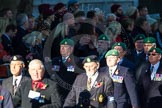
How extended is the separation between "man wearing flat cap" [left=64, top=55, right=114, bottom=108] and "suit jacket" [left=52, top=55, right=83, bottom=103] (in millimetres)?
1213

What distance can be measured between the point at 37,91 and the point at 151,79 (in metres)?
2.24

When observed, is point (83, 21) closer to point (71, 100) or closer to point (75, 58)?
point (75, 58)

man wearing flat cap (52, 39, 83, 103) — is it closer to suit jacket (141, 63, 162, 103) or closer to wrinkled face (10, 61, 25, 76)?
wrinkled face (10, 61, 25, 76)

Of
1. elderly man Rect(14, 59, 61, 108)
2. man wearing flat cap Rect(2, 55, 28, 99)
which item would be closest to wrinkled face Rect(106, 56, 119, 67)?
elderly man Rect(14, 59, 61, 108)

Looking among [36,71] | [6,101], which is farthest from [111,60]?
[6,101]

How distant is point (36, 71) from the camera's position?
1218cm

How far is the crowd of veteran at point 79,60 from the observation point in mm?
12305

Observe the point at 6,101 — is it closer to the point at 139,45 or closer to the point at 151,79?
the point at 151,79

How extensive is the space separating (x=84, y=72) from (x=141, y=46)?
1.62 metres

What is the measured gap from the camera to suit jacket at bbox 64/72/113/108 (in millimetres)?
12391

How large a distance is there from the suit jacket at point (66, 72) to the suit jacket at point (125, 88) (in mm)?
1228

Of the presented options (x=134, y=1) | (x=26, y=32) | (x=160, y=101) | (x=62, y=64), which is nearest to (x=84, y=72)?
(x=62, y=64)

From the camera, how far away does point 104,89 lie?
1245 cm

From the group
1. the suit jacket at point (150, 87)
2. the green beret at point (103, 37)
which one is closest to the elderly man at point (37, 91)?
the suit jacket at point (150, 87)
